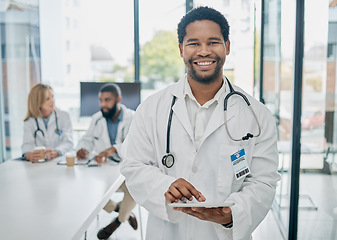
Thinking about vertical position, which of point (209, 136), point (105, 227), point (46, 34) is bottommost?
point (105, 227)

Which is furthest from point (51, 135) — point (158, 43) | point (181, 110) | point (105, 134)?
point (158, 43)

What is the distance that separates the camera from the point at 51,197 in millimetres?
1799

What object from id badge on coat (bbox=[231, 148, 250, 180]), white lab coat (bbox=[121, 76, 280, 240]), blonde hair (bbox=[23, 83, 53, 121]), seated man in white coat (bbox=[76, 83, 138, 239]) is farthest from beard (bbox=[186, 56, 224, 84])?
blonde hair (bbox=[23, 83, 53, 121])

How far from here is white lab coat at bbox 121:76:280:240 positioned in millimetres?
1237

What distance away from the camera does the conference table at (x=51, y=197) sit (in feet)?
4.71

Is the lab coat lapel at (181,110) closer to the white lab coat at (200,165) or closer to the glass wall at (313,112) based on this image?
the white lab coat at (200,165)

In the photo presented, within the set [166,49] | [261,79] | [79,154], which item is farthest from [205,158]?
[166,49]

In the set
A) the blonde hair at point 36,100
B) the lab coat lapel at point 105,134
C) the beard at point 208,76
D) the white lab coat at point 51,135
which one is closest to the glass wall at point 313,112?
the beard at point 208,76

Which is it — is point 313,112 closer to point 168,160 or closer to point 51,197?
point 168,160

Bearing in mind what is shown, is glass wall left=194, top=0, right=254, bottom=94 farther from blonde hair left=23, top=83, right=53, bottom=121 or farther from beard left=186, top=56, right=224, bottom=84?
beard left=186, top=56, right=224, bottom=84

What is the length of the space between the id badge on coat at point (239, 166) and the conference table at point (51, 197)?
70cm

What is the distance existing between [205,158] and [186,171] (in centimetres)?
9

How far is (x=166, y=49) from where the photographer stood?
15.1 feet

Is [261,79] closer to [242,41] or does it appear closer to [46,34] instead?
[242,41]
